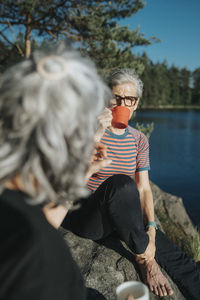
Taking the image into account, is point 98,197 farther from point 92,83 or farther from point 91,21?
point 91,21

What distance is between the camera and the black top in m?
0.63

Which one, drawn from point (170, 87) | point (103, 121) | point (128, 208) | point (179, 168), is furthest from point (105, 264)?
point (170, 87)

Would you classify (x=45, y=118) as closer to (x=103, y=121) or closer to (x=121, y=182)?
(x=103, y=121)

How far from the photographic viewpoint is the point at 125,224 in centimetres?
168

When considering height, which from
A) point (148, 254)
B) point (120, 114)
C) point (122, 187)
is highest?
point (120, 114)

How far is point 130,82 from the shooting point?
211 cm

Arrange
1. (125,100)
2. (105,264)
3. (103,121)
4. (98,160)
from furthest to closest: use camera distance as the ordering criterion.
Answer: (125,100) → (105,264) → (103,121) → (98,160)

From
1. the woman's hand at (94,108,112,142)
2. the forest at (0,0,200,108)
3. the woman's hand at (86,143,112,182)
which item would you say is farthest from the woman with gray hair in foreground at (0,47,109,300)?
the forest at (0,0,200,108)

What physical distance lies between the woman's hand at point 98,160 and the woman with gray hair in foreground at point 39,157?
1.53 feet

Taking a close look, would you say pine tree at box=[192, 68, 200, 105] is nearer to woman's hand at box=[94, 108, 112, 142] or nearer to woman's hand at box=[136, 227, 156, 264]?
woman's hand at box=[136, 227, 156, 264]

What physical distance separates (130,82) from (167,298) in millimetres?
1593

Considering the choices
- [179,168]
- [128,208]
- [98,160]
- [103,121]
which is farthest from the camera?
[179,168]

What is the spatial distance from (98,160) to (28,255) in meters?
0.80

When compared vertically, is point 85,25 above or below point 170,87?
below
